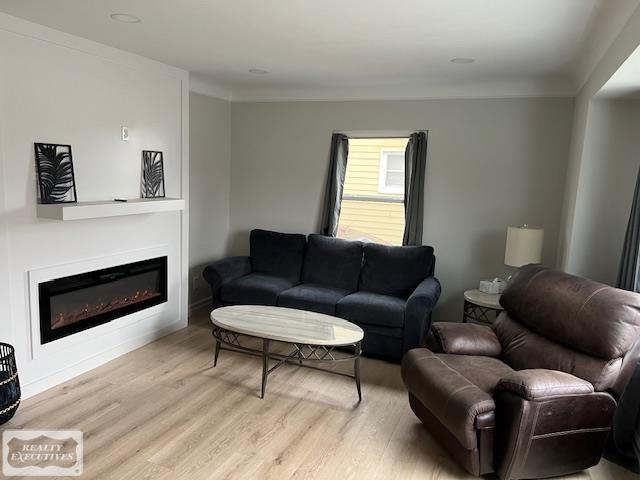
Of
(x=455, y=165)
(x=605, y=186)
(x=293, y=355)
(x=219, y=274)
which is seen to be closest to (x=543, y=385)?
(x=605, y=186)

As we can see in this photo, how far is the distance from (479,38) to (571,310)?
175 centimetres

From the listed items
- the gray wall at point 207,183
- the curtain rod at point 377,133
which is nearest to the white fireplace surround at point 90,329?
the gray wall at point 207,183

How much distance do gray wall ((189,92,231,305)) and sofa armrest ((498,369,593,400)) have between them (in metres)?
3.54

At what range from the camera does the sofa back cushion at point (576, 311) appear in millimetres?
2559

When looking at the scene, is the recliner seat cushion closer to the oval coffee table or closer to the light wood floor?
the light wood floor

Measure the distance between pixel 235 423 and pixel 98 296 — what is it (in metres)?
1.55

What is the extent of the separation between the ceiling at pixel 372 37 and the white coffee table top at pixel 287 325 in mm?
1969

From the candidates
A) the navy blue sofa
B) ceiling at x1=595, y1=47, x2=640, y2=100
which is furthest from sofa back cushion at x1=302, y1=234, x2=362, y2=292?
ceiling at x1=595, y1=47, x2=640, y2=100

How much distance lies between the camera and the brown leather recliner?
2.41 m

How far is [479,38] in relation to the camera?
120 inches

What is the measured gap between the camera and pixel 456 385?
262 cm

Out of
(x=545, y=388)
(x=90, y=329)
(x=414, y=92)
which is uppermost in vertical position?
(x=414, y=92)

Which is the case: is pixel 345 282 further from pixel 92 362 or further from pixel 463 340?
pixel 92 362

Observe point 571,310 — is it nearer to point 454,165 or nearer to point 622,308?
point 622,308
